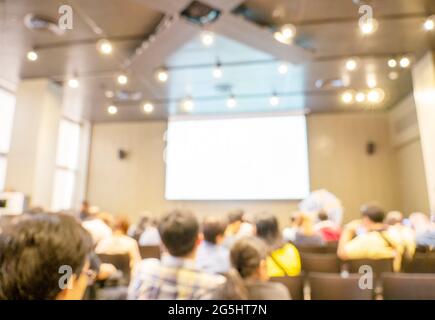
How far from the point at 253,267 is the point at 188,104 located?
670cm

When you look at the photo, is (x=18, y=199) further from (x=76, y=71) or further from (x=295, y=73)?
(x=295, y=73)

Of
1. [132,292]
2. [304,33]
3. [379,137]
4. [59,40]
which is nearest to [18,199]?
[59,40]

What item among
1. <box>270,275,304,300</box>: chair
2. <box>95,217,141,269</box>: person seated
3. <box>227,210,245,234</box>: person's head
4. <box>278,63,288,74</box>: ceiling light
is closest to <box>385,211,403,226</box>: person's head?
<box>227,210,245,234</box>: person's head

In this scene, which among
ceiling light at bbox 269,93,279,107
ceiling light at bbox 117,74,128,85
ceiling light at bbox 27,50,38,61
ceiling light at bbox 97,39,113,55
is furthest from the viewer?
ceiling light at bbox 269,93,279,107

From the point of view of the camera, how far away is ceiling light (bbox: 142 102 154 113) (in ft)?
25.7

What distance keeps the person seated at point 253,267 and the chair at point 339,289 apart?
0.47 metres

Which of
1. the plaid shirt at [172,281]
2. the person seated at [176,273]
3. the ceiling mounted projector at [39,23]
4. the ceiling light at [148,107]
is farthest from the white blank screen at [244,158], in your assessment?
the plaid shirt at [172,281]

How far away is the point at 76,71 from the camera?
5.91 m

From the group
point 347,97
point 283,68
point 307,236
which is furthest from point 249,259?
point 347,97

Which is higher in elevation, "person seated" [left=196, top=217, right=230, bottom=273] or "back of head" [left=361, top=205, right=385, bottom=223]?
"back of head" [left=361, top=205, right=385, bottom=223]

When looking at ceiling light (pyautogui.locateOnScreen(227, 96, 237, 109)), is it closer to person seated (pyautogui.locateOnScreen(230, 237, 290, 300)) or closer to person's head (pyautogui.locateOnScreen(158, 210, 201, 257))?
person's head (pyautogui.locateOnScreen(158, 210, 201, 257))

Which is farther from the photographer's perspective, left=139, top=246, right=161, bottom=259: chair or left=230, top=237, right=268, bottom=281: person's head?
left=139, top=246, right=161, bottom=259: chair

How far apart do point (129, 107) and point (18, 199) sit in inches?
138

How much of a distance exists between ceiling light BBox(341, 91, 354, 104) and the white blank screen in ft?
4.12
